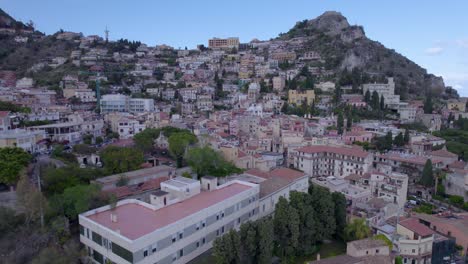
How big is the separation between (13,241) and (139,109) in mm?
42324

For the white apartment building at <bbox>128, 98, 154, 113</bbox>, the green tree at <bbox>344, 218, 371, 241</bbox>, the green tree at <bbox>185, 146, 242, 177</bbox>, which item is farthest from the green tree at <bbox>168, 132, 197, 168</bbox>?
the white apartment building at <bbox>128, 98, 154, 113</bbox>

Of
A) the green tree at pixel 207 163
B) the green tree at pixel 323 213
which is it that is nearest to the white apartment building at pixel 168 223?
the green tree at pixel 323 213

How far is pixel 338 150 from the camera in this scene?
123 ft

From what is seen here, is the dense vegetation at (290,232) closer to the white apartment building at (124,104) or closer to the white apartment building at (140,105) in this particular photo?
the white apartment building at (124,104)

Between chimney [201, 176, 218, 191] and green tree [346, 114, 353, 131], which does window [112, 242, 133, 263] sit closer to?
chimney [201, 176, 218, 191]

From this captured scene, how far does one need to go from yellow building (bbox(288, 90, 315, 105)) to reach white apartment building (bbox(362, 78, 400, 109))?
13736 millimetres

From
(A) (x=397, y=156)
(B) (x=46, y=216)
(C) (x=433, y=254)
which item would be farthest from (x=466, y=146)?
(B) (x=46, y=216)

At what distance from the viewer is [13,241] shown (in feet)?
59.3

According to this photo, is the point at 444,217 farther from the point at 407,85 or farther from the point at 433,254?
the point at 407,85

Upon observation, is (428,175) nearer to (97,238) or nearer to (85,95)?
(97,238)

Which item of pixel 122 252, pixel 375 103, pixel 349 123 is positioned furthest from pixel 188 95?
pixel 122 252

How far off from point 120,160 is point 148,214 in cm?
1169

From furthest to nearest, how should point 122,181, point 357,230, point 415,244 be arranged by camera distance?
point 122,181
point 357,230
point 415,244

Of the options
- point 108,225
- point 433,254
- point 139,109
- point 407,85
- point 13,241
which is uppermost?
point 407,85
